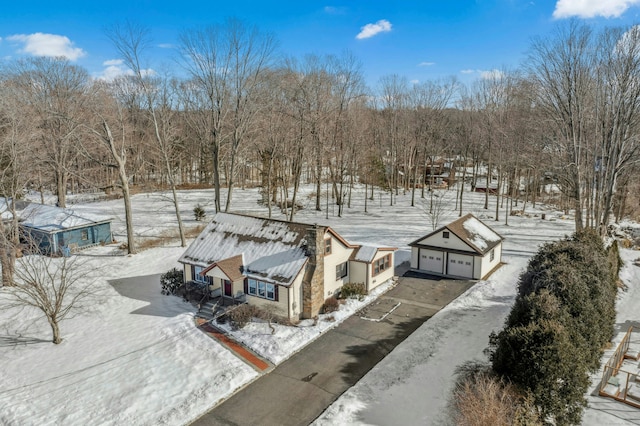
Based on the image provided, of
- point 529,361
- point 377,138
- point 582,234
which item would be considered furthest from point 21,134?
point 377,138

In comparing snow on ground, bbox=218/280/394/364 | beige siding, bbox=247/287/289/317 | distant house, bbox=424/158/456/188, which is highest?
distant house, bbox=424/158/456/188

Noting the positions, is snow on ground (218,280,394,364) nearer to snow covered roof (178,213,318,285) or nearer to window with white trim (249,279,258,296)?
window with white trim (249,279,258,296)

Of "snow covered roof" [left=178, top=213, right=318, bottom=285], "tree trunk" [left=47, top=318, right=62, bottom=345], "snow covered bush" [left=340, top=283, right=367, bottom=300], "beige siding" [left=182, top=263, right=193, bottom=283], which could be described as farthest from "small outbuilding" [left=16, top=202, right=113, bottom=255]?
"snow covered bush" [left=340, top=283, right=367, bottom=300]

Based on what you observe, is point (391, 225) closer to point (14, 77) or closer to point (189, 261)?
point (189, 261)

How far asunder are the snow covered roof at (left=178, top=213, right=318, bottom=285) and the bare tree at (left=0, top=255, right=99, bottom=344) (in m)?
5.68

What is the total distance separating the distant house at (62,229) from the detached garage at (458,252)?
972 inches

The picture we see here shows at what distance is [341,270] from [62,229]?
71.0 feet

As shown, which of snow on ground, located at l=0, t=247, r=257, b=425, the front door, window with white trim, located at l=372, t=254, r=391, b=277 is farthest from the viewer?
window with white trim, located at l=372, t=254, r=391, b=277

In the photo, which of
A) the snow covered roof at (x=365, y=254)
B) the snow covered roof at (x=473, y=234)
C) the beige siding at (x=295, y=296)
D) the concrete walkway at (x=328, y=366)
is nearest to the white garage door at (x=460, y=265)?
the snow covered roof at (x=473, y=234)

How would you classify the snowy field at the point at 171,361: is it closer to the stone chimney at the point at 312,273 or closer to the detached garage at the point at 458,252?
the stone chimney at the point at 312,273

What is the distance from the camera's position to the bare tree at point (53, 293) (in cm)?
1783

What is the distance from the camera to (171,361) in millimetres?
16234

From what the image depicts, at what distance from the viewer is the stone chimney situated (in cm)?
1958

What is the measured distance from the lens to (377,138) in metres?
65.2
